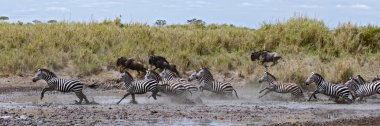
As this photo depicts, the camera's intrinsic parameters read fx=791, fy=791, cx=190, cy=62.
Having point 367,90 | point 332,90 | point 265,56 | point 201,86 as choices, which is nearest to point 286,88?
point 332,90

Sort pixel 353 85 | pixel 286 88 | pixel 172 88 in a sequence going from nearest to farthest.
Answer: pixel 172 88, pixel 286 88, pixel 353 85

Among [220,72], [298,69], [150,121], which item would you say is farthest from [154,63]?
[150,121]

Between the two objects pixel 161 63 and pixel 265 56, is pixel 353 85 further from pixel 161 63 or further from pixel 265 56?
pixel 161 63

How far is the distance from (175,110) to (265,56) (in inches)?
343

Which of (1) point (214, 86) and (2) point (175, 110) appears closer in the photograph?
(2) point (175, 110)

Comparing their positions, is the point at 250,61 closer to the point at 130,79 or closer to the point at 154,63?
the point at 154,63

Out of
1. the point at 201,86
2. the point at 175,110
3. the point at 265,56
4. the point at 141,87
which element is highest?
the point at 265,56

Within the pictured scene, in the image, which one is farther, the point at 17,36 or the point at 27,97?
the point at 17,36

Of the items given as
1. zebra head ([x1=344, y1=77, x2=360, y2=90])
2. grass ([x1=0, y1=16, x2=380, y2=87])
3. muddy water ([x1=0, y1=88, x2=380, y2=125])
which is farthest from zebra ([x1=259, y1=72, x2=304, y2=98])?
grass ([x1=0, y1=16, x2=380, y2=87])

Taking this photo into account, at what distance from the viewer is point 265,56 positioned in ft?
82.1

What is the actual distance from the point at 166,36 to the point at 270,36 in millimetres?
3792

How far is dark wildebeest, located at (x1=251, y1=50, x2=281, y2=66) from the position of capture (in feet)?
82.1

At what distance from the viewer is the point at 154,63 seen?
24.2 metres

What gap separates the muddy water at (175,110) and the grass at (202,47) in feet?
12.3
